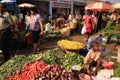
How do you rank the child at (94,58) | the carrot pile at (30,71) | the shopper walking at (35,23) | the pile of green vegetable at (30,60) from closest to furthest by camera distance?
1. the carrot pile at (30,71)
2. the pile of green vegetable at (30,60)
3. the child at (94,58)
4. the shopper walking at (35,23)

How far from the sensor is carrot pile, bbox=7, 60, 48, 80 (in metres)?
6.46

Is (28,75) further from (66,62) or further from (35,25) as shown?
(35,25)

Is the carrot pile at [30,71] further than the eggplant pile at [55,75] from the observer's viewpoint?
Yes

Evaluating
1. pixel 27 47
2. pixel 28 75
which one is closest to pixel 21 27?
pixel 27 47

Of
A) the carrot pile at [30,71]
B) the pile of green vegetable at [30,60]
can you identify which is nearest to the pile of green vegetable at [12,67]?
the pile of green vegetable at [30,60]

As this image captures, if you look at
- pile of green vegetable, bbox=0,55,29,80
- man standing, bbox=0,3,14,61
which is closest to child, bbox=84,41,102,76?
pile of green vegetable, bbox=0,55,29,80

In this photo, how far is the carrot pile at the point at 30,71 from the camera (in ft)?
21.2

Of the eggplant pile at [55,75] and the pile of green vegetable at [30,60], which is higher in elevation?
the eggplant pile at [55,75]

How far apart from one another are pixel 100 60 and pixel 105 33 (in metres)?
5.92

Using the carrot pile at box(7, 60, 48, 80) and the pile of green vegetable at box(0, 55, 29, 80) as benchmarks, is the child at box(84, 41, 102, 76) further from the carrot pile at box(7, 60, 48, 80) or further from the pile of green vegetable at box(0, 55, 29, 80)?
the carrot pile at box(7, 60, 48, 80)

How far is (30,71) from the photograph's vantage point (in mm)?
6602

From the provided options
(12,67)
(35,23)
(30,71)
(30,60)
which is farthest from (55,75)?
(35,23)

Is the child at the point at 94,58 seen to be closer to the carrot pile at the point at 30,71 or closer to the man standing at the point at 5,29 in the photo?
the carrot pile at the point at 30,71

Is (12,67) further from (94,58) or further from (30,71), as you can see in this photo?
(94,58)
